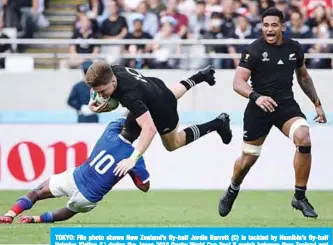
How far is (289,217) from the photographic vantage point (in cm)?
1523

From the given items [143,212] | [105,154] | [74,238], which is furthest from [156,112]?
[74,238]

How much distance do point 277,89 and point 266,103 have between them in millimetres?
553

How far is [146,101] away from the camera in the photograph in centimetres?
1409

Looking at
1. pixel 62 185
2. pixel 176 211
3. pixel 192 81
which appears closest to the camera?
pixel 62 185

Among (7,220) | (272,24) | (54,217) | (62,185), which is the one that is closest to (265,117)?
(272,24)

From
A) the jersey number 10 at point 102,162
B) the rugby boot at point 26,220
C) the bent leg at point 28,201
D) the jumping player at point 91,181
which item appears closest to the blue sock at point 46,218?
the jumping player at point 91,181

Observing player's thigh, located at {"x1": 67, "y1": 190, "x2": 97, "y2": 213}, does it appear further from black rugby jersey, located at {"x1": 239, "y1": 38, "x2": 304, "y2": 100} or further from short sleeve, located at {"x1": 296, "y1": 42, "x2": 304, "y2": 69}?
short sleeve, located at {"x1": 296, "y1": 42, "x2": 304, "y2": 69}

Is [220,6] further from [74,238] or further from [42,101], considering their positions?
[74,238]

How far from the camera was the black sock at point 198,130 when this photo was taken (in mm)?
15066

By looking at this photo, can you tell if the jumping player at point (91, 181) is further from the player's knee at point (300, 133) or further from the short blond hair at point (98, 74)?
the player's knee at point (300, 133)

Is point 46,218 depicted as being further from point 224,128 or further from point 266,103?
point 266,103

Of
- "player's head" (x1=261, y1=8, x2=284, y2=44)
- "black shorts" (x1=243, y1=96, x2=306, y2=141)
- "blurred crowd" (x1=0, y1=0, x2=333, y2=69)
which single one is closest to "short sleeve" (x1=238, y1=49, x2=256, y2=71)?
"player's head" (x1=261, y1=8, x2=284, y2=44)

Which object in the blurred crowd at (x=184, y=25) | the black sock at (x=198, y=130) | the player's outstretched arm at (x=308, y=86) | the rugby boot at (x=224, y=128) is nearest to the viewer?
the player's outstretched arm at (x=308, y=86)

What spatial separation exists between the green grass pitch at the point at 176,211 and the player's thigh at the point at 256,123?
0.98 metres
